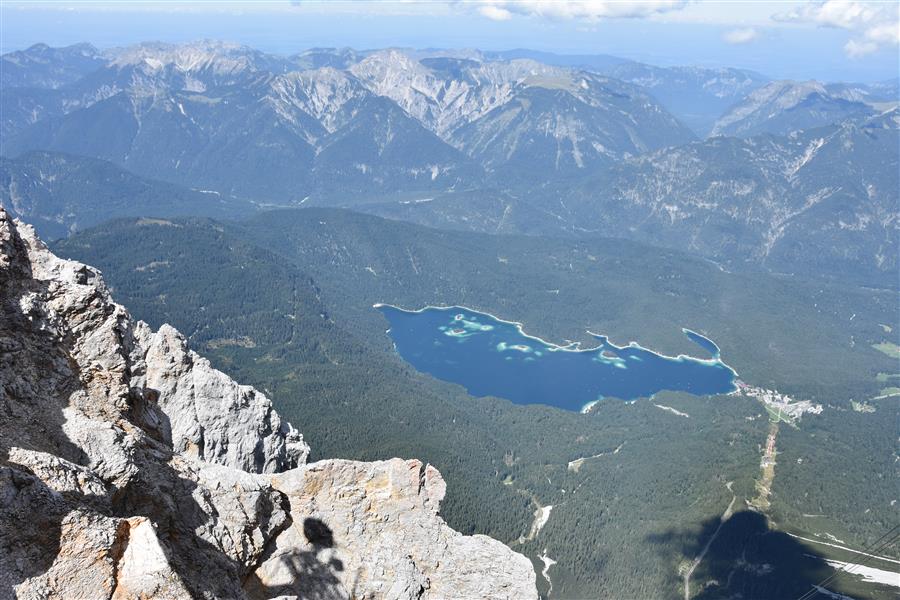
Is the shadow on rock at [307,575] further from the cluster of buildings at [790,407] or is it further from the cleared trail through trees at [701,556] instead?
the cluster of buildings at [790,407]

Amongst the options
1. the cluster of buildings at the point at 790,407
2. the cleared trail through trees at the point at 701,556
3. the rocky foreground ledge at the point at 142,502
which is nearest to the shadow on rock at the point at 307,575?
the rocky foreground ledge at the point at 142,502

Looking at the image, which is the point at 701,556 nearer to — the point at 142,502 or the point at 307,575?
the point at 307,575

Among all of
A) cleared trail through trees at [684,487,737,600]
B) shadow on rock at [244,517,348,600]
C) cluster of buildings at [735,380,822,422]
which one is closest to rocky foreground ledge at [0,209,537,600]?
shadow on rock at [244,517,348,600]

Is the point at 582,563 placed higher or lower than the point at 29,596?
lower

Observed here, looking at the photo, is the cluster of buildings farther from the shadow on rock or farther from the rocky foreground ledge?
the shadow on rock

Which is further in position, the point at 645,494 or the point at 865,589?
the point at 645,494

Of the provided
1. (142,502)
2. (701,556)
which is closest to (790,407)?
(701,556)

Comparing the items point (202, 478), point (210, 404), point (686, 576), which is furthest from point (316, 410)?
point (202, 478)

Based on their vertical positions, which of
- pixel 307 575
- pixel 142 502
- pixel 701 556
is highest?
pixel 142 502

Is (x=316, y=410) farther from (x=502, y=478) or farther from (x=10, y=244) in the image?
(x=10, y=244)
